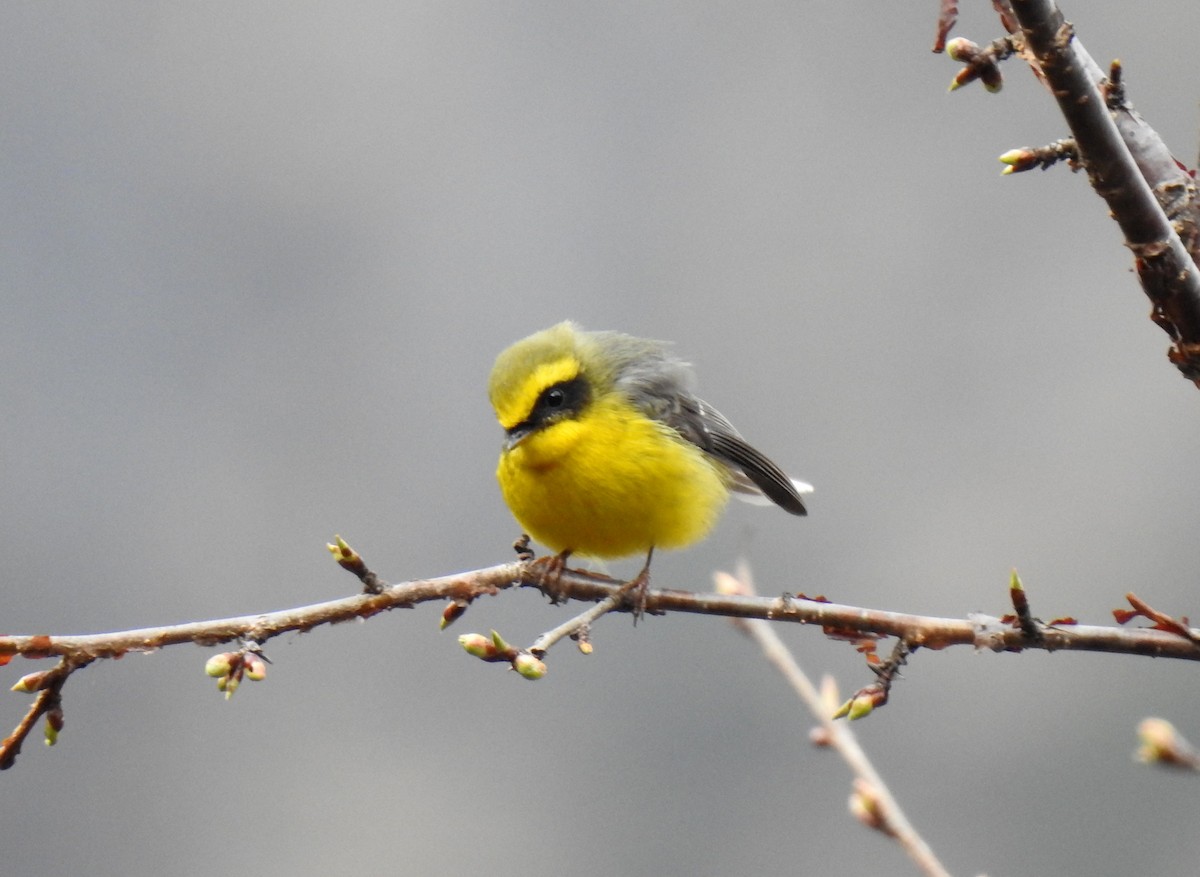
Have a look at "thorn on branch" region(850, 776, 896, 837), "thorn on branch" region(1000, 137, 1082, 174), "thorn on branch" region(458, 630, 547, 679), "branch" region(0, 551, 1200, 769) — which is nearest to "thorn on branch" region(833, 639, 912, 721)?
"branch" region(0, 551, 1200, 769)

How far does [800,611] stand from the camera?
266cm

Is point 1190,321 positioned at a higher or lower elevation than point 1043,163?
lower

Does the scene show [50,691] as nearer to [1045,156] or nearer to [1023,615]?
[1023,615]

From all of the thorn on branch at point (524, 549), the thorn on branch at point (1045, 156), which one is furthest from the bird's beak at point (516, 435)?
the thorn on branch at point (1045, 156)

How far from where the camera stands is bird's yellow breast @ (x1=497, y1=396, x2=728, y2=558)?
428 cm

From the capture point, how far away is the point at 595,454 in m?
4.34

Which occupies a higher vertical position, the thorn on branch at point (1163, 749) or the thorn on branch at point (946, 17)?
the thorn on branch at point (946, 17)

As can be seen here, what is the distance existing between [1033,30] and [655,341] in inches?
142

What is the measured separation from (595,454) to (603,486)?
0.44 ft

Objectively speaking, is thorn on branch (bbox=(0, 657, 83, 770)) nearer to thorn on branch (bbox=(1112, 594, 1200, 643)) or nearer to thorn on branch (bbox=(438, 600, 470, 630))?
thorn on branch (bbox=(438, 600, 470, 630))

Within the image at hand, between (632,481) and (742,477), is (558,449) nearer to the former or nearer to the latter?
(632,481)

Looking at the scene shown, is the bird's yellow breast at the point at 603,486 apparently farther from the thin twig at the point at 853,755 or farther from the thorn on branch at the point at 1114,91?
the thorn on branch at the point at 1114,91

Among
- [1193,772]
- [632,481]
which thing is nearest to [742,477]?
[632,481]

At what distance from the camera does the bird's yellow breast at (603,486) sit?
4.28m
